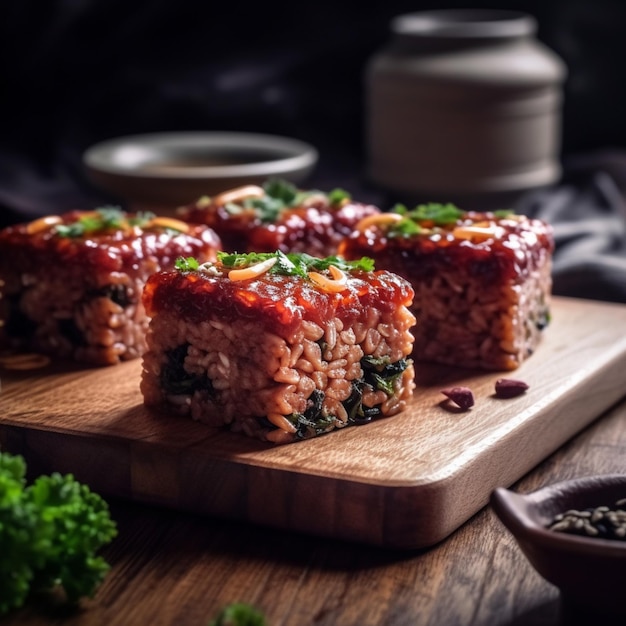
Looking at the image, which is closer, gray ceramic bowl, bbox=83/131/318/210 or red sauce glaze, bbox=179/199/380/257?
red sauce glaze, bbox=179/199/380/257

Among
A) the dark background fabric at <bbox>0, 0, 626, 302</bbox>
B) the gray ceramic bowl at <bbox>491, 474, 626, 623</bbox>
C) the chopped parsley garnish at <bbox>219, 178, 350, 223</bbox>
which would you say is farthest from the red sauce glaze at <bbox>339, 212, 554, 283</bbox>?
the dark background fabric at <bbox>0, 0, 626, 302</bbox>

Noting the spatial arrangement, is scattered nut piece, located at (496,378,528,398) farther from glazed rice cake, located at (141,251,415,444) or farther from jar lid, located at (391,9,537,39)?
jar lid, located at (391,9,537,39)

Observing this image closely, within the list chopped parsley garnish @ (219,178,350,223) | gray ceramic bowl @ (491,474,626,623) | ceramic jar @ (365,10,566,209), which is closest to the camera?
gray ceramic bowl @ (491,474,626,623)

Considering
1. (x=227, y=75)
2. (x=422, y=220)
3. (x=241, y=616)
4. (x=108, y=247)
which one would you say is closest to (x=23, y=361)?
(x=108, y=247)

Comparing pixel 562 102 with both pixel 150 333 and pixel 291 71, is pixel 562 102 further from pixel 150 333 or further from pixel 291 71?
pixel 150 333

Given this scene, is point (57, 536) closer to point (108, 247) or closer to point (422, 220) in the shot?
point (108, 247)

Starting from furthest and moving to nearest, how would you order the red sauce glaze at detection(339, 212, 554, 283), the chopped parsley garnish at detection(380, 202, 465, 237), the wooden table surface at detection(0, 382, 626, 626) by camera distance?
the chopped parsley garnish at detection(380, 202, 465, 237), the red sauce glaze at detection(339, 212, 554, 283), the wooden table surface at detection(0, 382, 626, 626)
